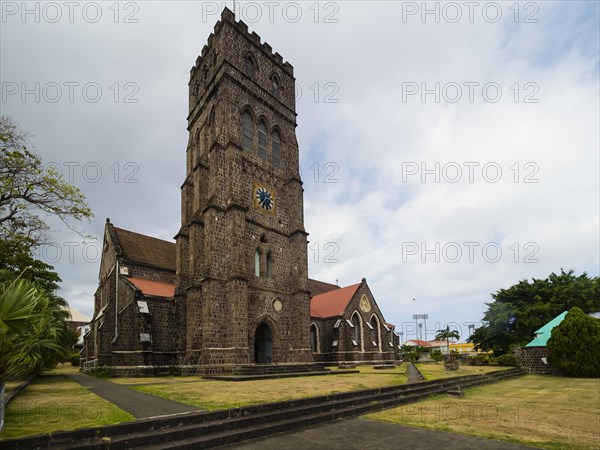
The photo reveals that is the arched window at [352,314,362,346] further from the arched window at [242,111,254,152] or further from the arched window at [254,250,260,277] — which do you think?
the arched window at [242,111,254,152]

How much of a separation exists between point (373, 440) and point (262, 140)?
76.8 feet

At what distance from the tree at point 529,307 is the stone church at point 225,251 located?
76.1 ft

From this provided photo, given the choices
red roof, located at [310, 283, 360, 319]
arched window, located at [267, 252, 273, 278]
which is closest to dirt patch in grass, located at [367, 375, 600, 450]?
arched window, located at [267, 252, 273, 278]

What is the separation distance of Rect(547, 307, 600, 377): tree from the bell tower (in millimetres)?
15528

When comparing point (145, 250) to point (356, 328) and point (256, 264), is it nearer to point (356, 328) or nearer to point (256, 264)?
point (256, 264)

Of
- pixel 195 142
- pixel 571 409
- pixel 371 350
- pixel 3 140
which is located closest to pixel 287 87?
pixel 195 142

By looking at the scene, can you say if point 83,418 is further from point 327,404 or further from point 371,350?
point 371,350

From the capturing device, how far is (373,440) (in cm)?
757

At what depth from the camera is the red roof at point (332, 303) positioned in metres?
35.2

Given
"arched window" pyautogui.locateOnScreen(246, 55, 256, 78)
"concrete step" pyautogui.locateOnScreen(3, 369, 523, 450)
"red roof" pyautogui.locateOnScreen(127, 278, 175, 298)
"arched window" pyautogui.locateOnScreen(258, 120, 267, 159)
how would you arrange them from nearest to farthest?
"concrete step" pyautogui.locateOnScreen(3, 369, 523, 450) < "red roof" pyautogui.locateOnScreen(127, 278, 175, 298) < "arched window" pyautogui.locateOnScreen(258, 120, 267, 159) < "arched window" pyautogui.locateOnScreen(246, 55, 256, 78)

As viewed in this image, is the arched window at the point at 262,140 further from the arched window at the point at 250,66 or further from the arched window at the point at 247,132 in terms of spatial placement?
the arched window at the point at 250,66

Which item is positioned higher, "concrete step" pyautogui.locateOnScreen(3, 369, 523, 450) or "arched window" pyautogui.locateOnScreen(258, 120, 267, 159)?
"arched window" pyautogui.locateOnScreen(258, 120, 267, 159)

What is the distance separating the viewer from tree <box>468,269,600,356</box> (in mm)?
36906

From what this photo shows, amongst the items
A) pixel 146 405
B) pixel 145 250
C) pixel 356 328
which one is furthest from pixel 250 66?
pixel 146 405
